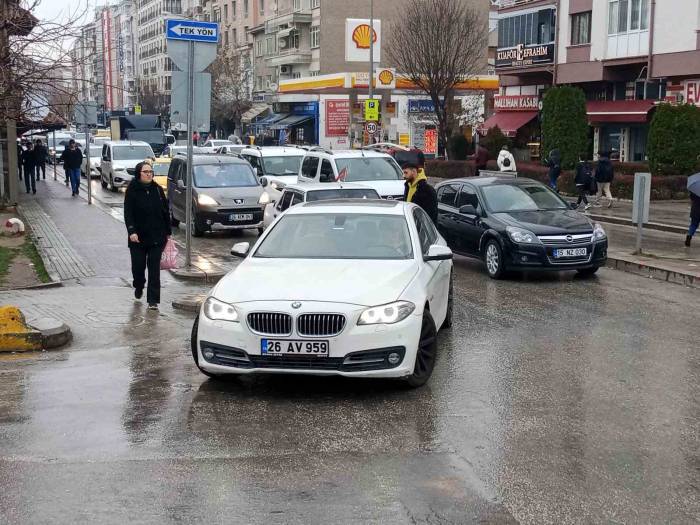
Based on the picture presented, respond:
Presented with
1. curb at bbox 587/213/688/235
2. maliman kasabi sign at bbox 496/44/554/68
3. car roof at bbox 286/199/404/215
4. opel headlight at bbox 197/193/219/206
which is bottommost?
curb at bbox 587/213/688/235

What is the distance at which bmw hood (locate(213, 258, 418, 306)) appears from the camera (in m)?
7.40

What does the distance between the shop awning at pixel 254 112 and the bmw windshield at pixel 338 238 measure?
70735mm

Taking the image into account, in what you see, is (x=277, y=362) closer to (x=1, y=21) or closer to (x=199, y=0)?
(x=1, y=21)

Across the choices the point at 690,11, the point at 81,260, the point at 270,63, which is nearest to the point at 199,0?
the point at 270,63

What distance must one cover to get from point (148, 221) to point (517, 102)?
43228mm

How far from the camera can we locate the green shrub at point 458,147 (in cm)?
4850

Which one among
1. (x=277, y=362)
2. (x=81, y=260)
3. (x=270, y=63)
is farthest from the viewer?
(x=270, y=63)

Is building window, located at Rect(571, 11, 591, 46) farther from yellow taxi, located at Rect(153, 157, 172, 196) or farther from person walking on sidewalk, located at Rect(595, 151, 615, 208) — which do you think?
yellow taxi, located at Rect(153, 157, 172, 196)

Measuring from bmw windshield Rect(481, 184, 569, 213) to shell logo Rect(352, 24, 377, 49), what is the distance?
132ft

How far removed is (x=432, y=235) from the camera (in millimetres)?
10094

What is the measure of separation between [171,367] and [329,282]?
200 cm

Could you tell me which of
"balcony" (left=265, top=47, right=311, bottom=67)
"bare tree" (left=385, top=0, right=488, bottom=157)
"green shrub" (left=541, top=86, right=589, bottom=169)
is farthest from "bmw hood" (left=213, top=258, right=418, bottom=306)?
"balcony" (left=265, top=47, right=311, bottom=67)

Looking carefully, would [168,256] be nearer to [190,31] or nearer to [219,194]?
[190,31]

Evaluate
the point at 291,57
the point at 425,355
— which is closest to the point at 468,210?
the point at 425,355
